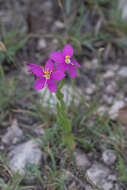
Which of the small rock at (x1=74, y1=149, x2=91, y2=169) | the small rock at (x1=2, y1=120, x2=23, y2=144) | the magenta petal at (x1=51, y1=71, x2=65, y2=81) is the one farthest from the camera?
the small rock at (x1=2, y1=120, x2=23, y2=144)

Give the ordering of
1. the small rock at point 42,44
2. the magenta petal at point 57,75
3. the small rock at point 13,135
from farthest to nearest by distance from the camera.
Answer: the small rock at point 42,44
the small rock at point 13,135
the magenta petal at point 57,75

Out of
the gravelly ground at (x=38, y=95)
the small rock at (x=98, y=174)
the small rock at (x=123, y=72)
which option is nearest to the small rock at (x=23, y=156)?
the gravelly ground at (x=38, y=95)

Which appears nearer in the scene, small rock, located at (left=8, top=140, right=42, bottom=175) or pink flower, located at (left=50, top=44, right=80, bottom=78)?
pink flower, located at (left=50, top=44, right=80, bottom=78)

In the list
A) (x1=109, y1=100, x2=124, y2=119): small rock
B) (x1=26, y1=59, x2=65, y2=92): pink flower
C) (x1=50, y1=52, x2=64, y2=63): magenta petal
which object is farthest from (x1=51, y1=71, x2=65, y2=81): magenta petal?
(x1=109, y1=100, x2=124, y2=119): small rock

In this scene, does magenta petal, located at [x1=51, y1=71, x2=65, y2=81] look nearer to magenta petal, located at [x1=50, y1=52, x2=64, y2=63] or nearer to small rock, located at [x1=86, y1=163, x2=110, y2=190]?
magenta petal, located at [x1=50, y1=52, x2=64, y2=63]

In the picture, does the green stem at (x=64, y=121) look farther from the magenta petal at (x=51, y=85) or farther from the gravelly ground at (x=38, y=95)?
the gravelly ground at (x=38, y=95)

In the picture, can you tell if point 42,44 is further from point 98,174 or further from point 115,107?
point 98,174

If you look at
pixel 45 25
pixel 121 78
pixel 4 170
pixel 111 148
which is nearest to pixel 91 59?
pixel 121 78
